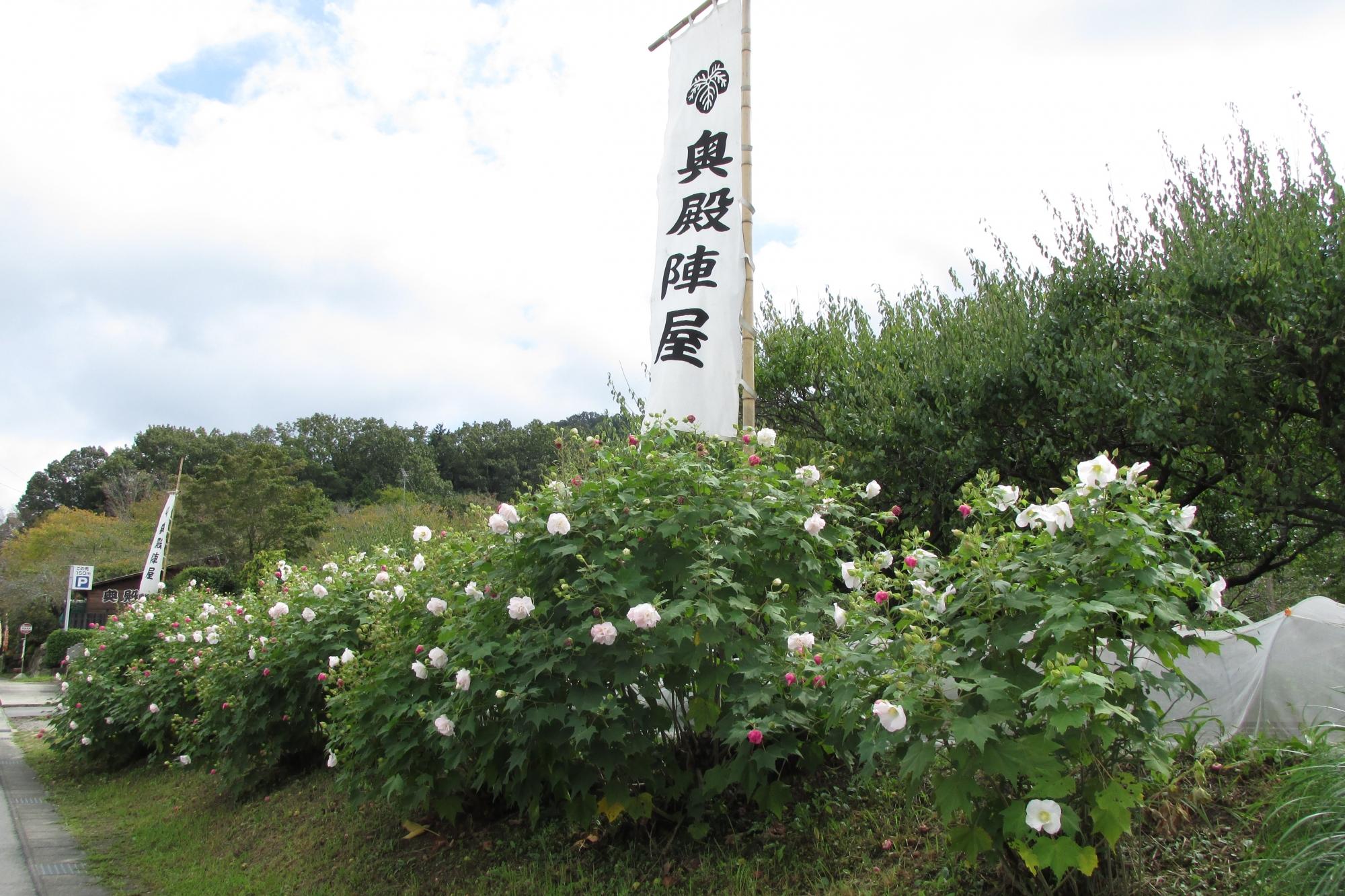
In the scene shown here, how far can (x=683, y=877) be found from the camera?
13.4ft

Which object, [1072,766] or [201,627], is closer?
[1072,766]

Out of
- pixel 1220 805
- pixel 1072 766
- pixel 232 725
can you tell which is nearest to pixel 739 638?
pixel 1072 766

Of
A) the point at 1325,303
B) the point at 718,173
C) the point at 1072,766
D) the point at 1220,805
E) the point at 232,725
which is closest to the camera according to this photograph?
the point at 1072,766

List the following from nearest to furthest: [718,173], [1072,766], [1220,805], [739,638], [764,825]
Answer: [1072,766] → [1220,805] → [739,638] → [764,825] → [718,173]

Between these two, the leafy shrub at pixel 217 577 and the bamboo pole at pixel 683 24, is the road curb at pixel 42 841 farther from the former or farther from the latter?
the leafy shrub at pixel 217 577

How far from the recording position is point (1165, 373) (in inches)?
253

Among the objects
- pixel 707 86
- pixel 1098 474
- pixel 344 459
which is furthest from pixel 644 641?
pixel 344 459

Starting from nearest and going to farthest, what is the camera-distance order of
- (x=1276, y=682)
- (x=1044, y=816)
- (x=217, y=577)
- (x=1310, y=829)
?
1. (x=1044, y=816)
2. (x=1310, y=829)
3. (x=1276, y=682)
4. (x=217, y=577)

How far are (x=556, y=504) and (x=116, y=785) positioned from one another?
905 centimetres

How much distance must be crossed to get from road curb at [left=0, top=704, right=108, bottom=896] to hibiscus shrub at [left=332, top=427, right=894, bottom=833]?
3284mm

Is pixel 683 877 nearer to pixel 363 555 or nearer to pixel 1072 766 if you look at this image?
pixel 1072 766

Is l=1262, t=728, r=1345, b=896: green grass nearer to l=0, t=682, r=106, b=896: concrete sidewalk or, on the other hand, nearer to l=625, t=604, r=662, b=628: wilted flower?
l=625, t=604, r=662, b=628: wilted flower

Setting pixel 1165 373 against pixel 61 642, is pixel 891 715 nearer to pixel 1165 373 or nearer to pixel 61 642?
pixel 1165 373

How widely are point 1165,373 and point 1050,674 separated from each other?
15.4 feet
